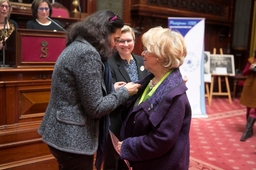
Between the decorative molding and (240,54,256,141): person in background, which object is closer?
(240,54,256,141): person in background

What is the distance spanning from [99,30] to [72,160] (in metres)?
0.71

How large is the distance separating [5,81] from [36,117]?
449mm

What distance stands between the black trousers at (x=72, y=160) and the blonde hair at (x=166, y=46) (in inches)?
26.3

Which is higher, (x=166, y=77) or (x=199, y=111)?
(x=166, y=77)

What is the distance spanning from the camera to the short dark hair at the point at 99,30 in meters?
1.45

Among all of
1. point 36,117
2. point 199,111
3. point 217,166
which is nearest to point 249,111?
point 199,111

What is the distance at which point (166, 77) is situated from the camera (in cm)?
144

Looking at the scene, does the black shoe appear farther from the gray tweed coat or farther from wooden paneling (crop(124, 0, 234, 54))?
the gray tweed coat

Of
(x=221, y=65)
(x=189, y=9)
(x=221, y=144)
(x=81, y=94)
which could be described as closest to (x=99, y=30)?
(x=81, y=94)

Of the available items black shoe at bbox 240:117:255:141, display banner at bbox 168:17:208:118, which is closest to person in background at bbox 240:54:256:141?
black shoe at bbox 240:117:255:141

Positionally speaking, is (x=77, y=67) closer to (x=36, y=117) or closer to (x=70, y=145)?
(x=70, y=145)

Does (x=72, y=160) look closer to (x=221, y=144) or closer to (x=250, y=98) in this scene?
(x=221, y=144)

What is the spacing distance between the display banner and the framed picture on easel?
5.77 ft

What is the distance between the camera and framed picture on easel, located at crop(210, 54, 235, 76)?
6.96 metres
